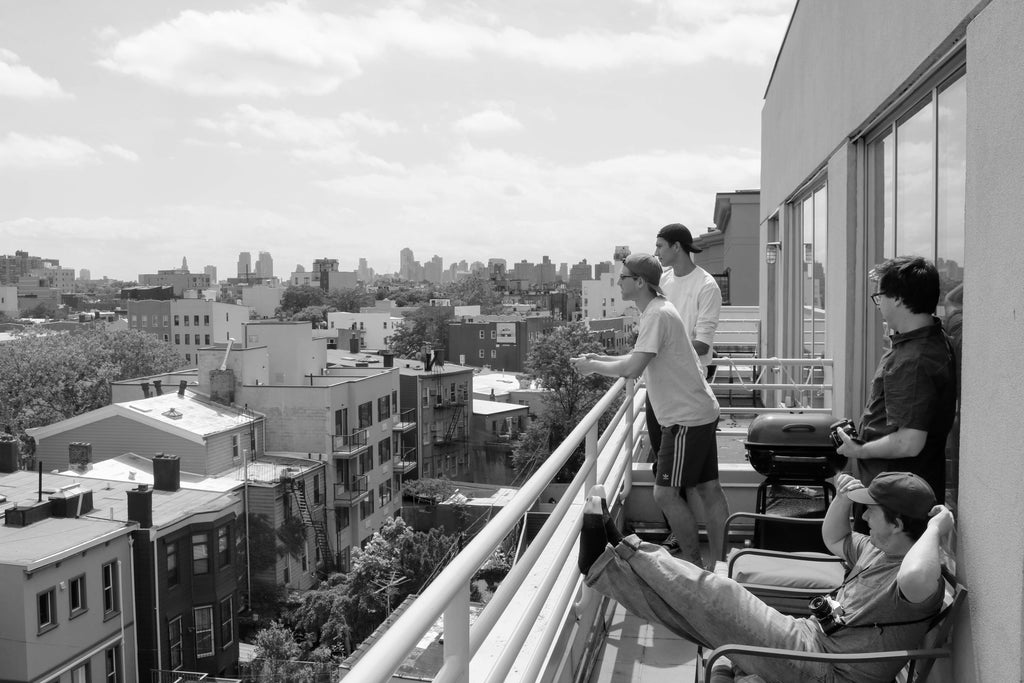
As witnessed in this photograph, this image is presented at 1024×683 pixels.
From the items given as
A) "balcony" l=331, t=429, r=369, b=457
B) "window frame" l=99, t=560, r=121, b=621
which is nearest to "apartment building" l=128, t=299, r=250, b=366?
"balcony" l=331, t=429, r=369, b=457

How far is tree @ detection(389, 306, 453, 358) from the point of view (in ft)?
308

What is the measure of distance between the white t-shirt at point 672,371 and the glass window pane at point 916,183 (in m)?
1.30

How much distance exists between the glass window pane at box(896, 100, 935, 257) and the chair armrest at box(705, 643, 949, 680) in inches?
92.6

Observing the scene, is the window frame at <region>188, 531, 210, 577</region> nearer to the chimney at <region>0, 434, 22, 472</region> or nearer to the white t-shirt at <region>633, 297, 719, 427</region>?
the chimney at <region>0, 434, 22, 472</region>

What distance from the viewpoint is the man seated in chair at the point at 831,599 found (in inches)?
105

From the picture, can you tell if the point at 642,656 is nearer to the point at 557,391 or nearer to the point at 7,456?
the point at 7,456

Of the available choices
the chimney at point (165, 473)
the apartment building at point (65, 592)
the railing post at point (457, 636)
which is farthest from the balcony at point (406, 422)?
the railing post at point (457, 636)

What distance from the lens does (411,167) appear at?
190500mm

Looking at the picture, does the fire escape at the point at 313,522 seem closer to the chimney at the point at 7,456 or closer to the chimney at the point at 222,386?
the chimney at the point at 222,386

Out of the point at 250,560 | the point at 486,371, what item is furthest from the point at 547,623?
the point at 486,371

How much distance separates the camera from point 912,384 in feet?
10.4

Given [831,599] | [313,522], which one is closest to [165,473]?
[313,522]

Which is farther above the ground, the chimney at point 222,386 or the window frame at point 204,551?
the chimney at point 222,386

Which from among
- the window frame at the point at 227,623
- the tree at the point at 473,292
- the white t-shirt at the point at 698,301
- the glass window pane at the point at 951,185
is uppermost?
the tree at the point at 473,292
